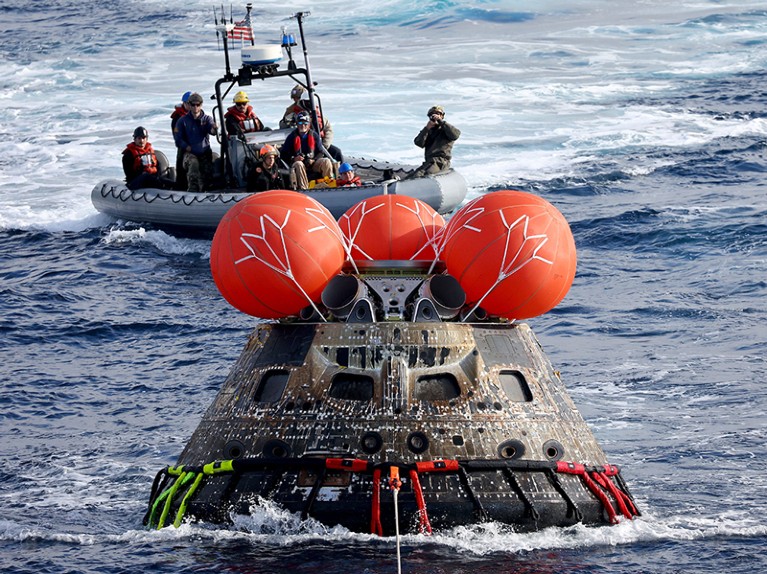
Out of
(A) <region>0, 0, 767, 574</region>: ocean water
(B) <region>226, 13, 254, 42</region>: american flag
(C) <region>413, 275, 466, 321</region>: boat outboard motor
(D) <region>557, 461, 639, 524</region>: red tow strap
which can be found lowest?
(A) <region>0, 0, 767, 574</region>: ocean water

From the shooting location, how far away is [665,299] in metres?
16.9

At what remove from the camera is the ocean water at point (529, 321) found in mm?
9438

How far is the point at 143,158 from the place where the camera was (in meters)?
21.0

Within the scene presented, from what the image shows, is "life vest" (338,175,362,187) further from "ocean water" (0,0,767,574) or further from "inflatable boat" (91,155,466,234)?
"ocean water" (0,0,767,574)

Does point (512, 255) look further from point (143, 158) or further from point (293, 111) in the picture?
point (143, 158)

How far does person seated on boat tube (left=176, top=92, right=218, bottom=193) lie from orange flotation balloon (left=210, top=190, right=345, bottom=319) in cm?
921

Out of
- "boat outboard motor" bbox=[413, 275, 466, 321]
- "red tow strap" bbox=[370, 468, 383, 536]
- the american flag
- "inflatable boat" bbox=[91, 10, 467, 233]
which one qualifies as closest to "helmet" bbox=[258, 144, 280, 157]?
"inflatable boat" bbox=[91, 10, 467, 233]

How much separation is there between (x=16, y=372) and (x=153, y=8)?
37.4 meters

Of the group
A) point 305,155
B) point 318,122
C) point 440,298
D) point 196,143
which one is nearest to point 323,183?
point 305,155

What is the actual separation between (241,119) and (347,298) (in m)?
10.6

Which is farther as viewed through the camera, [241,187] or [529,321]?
[241,187]

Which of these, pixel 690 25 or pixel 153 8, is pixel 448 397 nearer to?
pixel 690 25

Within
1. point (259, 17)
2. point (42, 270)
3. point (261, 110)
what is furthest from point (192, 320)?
point (259, 17)

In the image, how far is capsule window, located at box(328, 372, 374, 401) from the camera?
960 centimetres
